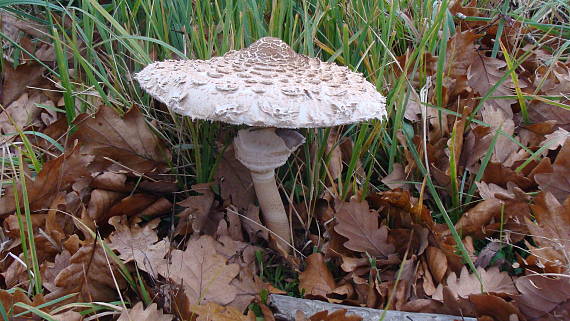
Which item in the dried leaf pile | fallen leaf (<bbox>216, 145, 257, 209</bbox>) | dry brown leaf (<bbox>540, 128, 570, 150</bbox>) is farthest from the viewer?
fallen leaf (<bbox>216, 145, 257, 209</bbox>)

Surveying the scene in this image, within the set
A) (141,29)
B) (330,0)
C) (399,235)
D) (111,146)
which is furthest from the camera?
(141,29)

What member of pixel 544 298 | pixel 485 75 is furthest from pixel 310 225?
pixel 485 75

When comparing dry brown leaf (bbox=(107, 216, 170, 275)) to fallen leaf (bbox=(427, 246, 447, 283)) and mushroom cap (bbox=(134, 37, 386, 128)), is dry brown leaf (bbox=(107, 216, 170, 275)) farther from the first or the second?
fallen leaf (bbox=(427, 246, 447, 283))

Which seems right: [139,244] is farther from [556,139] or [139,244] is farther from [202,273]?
[556,139]

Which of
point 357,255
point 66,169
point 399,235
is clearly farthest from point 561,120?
point 66,169

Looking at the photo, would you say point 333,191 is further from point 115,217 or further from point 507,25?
point 507,25

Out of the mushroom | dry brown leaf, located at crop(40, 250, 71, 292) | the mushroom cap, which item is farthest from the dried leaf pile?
the mushroom cap
